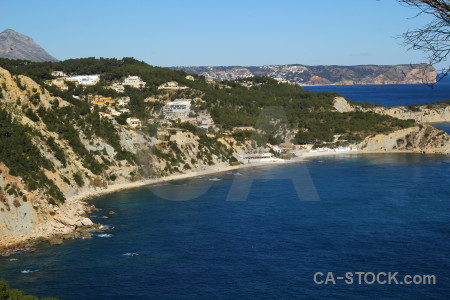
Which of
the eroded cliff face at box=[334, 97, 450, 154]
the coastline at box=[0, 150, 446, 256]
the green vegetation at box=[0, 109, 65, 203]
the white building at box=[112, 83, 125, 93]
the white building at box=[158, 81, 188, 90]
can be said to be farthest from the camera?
the white building at box=[158, 81, 188, 90]

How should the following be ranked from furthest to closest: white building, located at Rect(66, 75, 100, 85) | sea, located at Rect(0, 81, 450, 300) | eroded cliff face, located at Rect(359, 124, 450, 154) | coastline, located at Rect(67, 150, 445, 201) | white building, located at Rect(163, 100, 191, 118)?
white building, located at Rect(66, 75, 100, 85), white building, located at Rect(163, 100, 191, 118), eroded cliff face, located at Rect(359, 124, 450, 154), coastline, located at Rect(67, 150, 445, 201), sea, located at Rect(0, 81, 450, 300)

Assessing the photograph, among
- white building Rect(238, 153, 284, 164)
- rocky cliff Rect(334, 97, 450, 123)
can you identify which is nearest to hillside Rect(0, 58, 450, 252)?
white building Rect(238, 153, 284, 164)

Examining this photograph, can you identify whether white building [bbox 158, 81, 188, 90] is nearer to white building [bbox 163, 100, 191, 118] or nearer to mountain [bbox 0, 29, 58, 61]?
white building [bbox 163, 100, 191, 118]

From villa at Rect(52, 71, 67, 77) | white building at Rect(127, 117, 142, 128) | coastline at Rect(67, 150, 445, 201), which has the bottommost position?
coastline at Rect(67, 150, 445, 201)

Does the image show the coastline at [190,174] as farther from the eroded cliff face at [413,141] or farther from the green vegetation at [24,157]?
the green vegetation at [24,157]

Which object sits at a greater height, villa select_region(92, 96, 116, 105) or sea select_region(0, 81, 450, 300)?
villa select_region(92, 96, 116, 105)

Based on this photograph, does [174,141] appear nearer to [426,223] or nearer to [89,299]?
[426,223]
